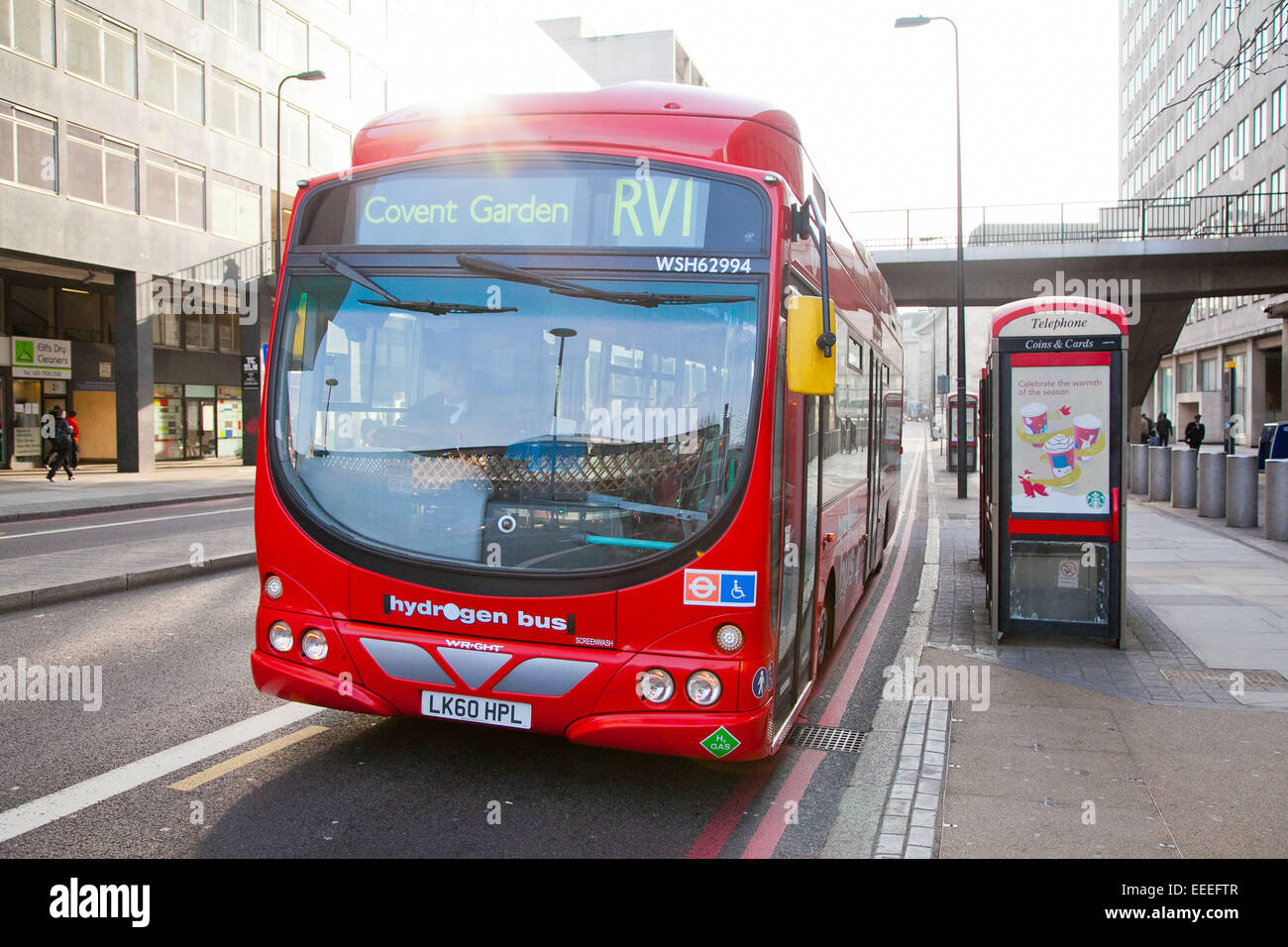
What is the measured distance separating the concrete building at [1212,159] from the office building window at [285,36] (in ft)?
96.1

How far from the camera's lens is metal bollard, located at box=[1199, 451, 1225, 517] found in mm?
16297

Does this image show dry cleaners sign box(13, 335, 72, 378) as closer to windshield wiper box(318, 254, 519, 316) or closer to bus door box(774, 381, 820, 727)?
windshield wiper box(318, 254, 519, 316)

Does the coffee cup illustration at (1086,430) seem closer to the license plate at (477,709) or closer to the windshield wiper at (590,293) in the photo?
the windshield wiper at (590,293)

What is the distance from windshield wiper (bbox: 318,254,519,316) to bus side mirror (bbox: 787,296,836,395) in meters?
1.19

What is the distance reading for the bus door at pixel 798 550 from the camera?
15.3 feet

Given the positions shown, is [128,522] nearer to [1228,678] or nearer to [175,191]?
[1228,678]

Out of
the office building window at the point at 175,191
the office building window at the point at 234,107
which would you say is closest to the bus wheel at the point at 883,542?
the office building window at the point at 175,191

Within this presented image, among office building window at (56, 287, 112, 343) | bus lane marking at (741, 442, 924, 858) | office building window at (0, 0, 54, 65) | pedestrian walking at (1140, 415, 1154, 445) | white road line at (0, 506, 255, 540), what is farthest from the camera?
pedestrian walking at (1140, 415, 1154, 445)

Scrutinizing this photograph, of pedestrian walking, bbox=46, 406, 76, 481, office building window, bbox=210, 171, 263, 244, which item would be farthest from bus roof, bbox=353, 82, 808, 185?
office building window, bbox=210, 171, 263, 244

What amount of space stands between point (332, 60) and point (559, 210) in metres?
34.1

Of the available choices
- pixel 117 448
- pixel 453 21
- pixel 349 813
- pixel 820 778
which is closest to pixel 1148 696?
pixel 820 778

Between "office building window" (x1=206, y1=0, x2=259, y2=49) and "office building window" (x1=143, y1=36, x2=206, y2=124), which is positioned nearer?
"office building window" (x1=143, y1=36, x2=206, y2=124)

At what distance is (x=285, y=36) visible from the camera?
32.4m

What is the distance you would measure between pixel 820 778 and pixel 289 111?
109ft
